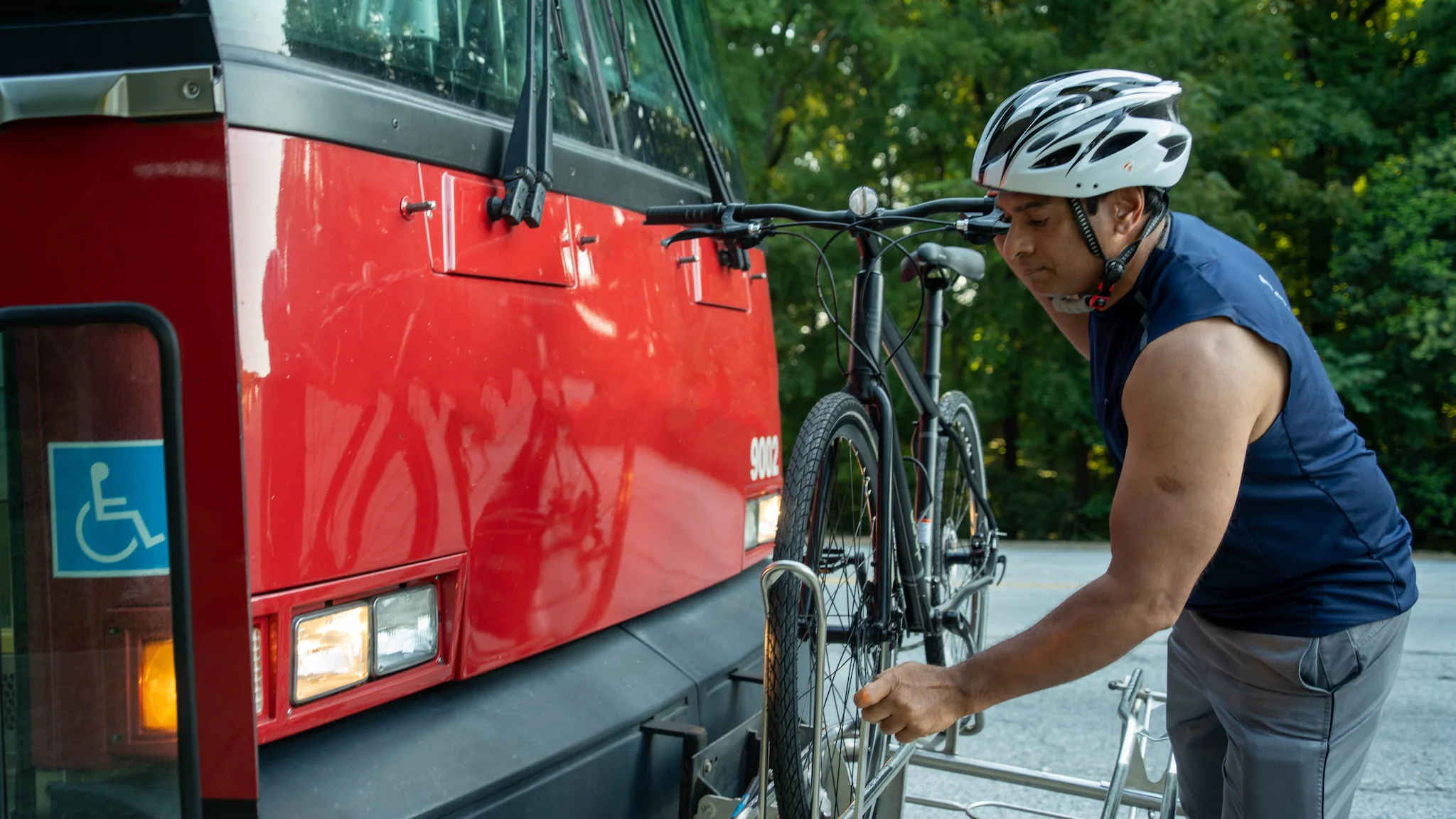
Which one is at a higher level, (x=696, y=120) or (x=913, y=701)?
(x=696, y=120)

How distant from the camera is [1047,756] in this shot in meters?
4.88

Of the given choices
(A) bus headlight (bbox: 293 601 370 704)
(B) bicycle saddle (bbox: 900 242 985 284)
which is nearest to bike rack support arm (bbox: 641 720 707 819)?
(A) bus headlight (bbox: 293 601 370 704)

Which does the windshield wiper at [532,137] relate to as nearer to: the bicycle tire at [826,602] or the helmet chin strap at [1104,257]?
the bicycle tire at [826,602]

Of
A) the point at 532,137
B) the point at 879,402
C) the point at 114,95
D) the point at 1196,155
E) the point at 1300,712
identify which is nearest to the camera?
the point at 114,95

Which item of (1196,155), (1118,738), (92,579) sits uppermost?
(1196,155)

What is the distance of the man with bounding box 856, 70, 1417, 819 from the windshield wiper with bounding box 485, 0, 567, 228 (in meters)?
0.88

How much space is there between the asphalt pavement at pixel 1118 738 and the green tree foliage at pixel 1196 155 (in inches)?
200

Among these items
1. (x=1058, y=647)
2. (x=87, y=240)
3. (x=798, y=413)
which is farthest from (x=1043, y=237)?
(x=798, y=413)

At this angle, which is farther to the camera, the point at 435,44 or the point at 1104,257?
the point at 435,44

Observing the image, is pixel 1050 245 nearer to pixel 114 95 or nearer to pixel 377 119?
pixel 377 119

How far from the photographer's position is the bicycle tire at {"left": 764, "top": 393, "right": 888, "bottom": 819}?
2.51 m

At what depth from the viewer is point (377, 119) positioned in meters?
2.15

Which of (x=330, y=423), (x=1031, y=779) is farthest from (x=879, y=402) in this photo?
(x=330, y=423)

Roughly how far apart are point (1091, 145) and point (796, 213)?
0.84m
